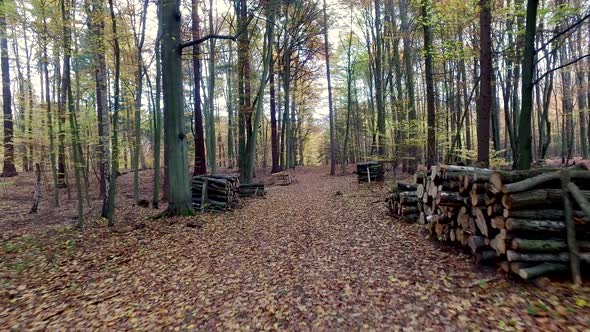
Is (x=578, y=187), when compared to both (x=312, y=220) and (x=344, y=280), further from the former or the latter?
(x=312, y=220)

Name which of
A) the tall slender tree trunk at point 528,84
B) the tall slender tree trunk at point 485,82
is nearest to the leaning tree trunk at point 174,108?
the tall slender tree trunk at point 485,82

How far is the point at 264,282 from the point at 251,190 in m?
9.29

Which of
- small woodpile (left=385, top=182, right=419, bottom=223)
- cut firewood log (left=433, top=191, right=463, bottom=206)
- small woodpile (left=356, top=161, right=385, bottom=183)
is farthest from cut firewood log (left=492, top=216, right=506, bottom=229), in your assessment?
small woodpile (left=356, top=161, right=385, bottom=183)

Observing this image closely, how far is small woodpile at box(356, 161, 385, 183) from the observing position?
14.5m

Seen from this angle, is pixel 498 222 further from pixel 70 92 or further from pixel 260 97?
pixel 260 97

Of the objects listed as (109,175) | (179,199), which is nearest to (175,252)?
(179,199)

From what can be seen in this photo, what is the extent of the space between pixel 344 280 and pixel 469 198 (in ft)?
8.06

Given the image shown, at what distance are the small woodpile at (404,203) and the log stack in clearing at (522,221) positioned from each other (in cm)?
228

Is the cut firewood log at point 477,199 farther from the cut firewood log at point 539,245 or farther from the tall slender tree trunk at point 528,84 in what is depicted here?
the tall slender tree trunk at point 528,84

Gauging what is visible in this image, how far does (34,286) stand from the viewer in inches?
201

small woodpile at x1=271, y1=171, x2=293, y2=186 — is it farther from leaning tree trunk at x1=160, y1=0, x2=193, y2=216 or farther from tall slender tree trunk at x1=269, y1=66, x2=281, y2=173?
leaning tree trunk at x1=160, y1=0, x2=193, y2=216

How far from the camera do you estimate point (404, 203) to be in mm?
7438

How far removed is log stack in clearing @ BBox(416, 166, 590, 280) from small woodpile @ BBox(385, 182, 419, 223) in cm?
228

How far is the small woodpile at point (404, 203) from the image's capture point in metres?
7.29
